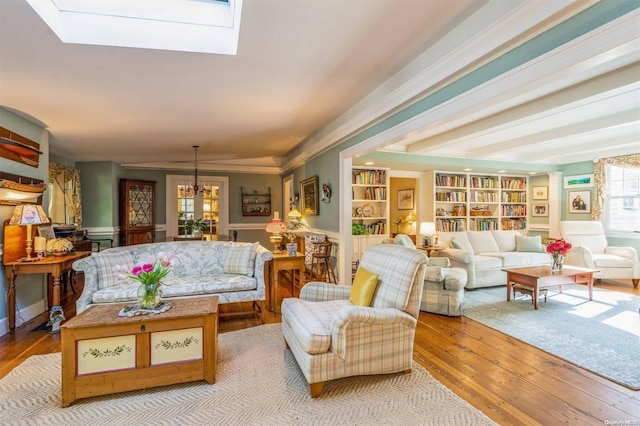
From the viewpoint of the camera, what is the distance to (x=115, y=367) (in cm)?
208

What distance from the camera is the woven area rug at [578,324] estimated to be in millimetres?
2572

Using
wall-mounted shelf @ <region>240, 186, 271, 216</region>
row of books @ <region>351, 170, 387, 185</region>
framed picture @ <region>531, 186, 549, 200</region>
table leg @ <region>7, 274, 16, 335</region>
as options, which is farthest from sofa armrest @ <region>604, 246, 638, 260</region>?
table leg @ <region>7, 274, 16, 335</region>

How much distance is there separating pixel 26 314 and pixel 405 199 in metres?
7.00

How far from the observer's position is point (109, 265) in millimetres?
3246

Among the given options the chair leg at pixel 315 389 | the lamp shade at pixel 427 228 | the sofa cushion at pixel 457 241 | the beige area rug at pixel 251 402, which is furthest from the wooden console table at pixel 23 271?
the sofa cushion at pixel 457 241

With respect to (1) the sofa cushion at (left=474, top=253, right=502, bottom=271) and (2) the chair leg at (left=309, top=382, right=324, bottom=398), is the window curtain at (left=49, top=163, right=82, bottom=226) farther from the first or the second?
(1) the sofa cushion at (left=474, top=253, right=502, bottom=271)

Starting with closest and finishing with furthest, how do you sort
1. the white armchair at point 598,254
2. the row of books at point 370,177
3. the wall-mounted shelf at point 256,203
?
1. the white armchair at point 598,254
2. the row of books at point 370,177
3. the wall-mounted shelf at point 256,203

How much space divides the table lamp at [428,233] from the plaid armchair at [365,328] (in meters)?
2.89

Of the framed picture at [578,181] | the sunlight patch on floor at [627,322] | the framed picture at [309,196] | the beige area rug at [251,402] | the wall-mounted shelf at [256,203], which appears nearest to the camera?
the beige area rug at [251,402]

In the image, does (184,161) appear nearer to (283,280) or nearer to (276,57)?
(283,280)

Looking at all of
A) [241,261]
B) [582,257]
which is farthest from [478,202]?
[241,261]

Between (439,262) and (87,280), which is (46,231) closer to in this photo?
(87,280)

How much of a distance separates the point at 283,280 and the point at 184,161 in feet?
12.6

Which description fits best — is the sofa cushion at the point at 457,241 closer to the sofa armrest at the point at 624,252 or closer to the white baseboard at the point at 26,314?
the sofa armrest at the point at 624,252
